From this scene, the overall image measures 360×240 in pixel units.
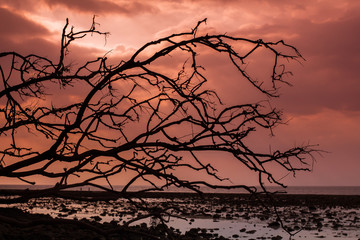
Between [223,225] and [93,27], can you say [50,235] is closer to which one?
[93,27]

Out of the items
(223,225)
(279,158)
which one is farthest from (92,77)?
(223,225)

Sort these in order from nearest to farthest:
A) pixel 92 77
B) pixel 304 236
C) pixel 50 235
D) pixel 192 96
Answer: pixel 192 96 → pixel 92 77 → pixel 50 235 → pixel 304 236

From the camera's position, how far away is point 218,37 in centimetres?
416

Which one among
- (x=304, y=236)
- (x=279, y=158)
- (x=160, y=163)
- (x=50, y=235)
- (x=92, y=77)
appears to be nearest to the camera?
(x=279, y=158)

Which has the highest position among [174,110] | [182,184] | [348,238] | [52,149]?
[174,110]

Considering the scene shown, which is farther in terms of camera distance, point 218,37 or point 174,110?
point 174,110

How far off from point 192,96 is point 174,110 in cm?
26

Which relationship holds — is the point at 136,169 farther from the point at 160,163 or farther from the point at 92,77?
the point at 92,77

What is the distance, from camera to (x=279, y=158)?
3.94m

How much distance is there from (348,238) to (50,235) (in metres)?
12.2

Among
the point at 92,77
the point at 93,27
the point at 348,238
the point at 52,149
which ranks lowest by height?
the point at 348,238

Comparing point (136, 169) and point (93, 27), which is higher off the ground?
point (93, 27)

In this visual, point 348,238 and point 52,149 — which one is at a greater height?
point 52,149

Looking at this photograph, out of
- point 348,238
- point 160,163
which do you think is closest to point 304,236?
point 348,238
